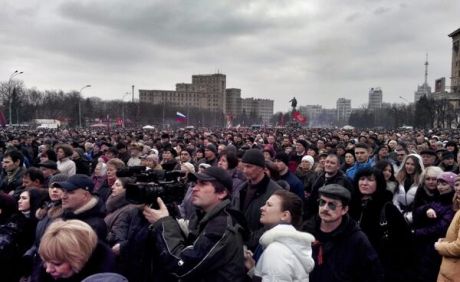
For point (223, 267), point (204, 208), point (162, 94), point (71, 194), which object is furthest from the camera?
point (162, 94)

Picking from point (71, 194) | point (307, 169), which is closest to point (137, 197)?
point (71, 194)

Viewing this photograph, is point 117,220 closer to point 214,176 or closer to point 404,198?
point 214,176

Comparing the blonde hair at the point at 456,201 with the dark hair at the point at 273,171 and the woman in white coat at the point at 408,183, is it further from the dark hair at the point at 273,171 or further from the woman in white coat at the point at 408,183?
the dark hair at the point at 273,171

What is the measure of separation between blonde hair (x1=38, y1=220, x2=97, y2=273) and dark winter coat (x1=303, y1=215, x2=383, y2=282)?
6.66ft

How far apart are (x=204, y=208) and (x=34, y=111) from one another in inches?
3550

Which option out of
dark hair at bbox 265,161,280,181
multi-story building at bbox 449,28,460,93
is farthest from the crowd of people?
multi-story building at bbox 449,28,460,93

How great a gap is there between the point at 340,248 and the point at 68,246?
2342mm

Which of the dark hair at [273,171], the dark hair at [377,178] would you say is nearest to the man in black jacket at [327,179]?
the dark hair at [273,171]

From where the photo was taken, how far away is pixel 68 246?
9.35 feet

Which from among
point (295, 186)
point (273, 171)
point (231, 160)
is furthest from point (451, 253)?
point (231, 160)

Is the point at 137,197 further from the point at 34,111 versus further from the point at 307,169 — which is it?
the point at 34,111

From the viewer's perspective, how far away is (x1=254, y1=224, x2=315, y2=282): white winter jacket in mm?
3121

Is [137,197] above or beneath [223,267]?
above

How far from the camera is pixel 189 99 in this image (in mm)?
159625
